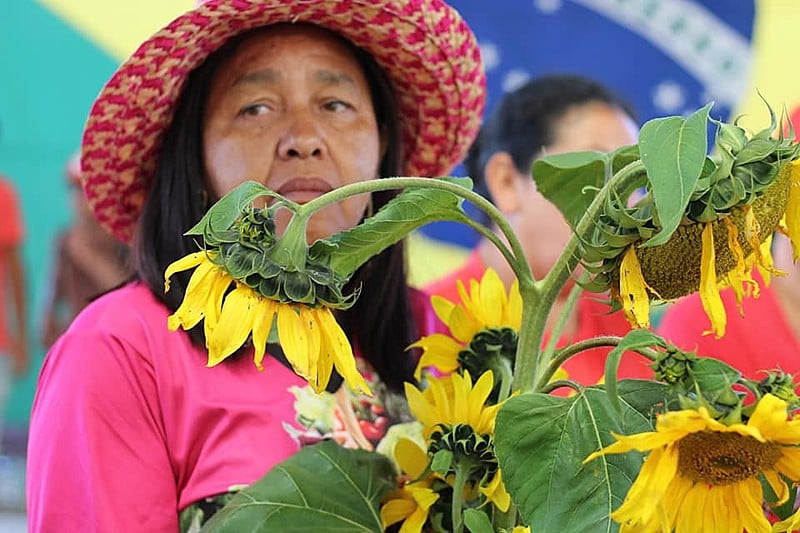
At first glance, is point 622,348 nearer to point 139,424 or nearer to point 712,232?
point 712,232

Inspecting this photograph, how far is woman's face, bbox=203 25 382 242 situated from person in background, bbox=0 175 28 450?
1299 millimetres

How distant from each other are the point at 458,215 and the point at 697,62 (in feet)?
5.27

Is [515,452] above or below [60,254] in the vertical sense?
above

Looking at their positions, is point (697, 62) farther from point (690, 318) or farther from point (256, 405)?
point (256, 405)

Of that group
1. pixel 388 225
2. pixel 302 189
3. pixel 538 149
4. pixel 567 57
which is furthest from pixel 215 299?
pixel 567 57

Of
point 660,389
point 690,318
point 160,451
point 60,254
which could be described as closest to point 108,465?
point 160,451

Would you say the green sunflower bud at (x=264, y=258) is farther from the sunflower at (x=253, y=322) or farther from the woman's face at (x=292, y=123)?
the woman's face at (x=292, y=123)

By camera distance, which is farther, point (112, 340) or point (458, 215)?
point (112, 340)

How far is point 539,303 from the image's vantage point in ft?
2.44

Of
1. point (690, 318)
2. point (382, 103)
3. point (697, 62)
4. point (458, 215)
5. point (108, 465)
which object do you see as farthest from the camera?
point (697, 62)

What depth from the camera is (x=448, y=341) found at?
0.91 metres

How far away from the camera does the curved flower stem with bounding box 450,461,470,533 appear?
771 millimetres

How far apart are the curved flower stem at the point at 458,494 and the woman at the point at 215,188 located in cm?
20

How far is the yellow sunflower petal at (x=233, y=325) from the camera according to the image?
0.66 metres
